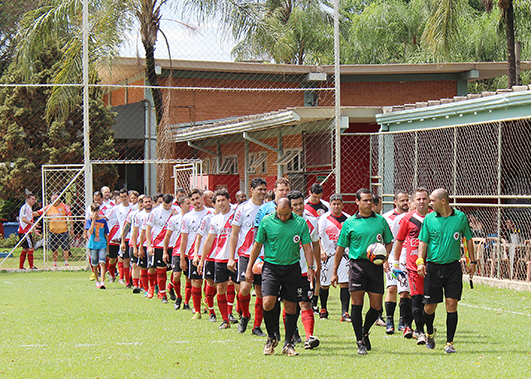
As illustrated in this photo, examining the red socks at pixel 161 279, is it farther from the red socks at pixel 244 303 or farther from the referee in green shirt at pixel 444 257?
the referee in green shirt at pixel 444 257

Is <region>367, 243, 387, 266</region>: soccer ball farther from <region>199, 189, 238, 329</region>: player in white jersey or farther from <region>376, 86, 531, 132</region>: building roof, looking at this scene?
<region>376, 86, 531, 132</region>: building roof

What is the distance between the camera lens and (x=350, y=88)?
95.8 ft

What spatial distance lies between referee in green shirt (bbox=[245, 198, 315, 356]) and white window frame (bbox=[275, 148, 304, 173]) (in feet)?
44.2

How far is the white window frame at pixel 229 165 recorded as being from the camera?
2598 centimetres

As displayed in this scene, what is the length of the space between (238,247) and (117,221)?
7.09 metres

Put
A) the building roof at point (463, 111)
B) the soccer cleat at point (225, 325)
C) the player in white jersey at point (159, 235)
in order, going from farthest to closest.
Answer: the building roof at point (463, 111) → the player in white jersey at point (159, 235) → the soccer cleat at point (225, 325)

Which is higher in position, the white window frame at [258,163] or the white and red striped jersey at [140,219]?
the white window frame at [258,163]

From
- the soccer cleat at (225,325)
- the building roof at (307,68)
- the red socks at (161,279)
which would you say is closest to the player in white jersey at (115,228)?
the red socks at (161,279)

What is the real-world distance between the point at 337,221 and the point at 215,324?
2428mm

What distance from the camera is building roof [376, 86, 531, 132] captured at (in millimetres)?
14656

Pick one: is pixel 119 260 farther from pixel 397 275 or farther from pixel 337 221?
pixel 397 275

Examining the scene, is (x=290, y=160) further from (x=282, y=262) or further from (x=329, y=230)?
(x=282, y=262)

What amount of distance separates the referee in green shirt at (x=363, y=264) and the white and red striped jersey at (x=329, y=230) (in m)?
2.31

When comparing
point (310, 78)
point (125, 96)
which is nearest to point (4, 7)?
point (125, 96)
